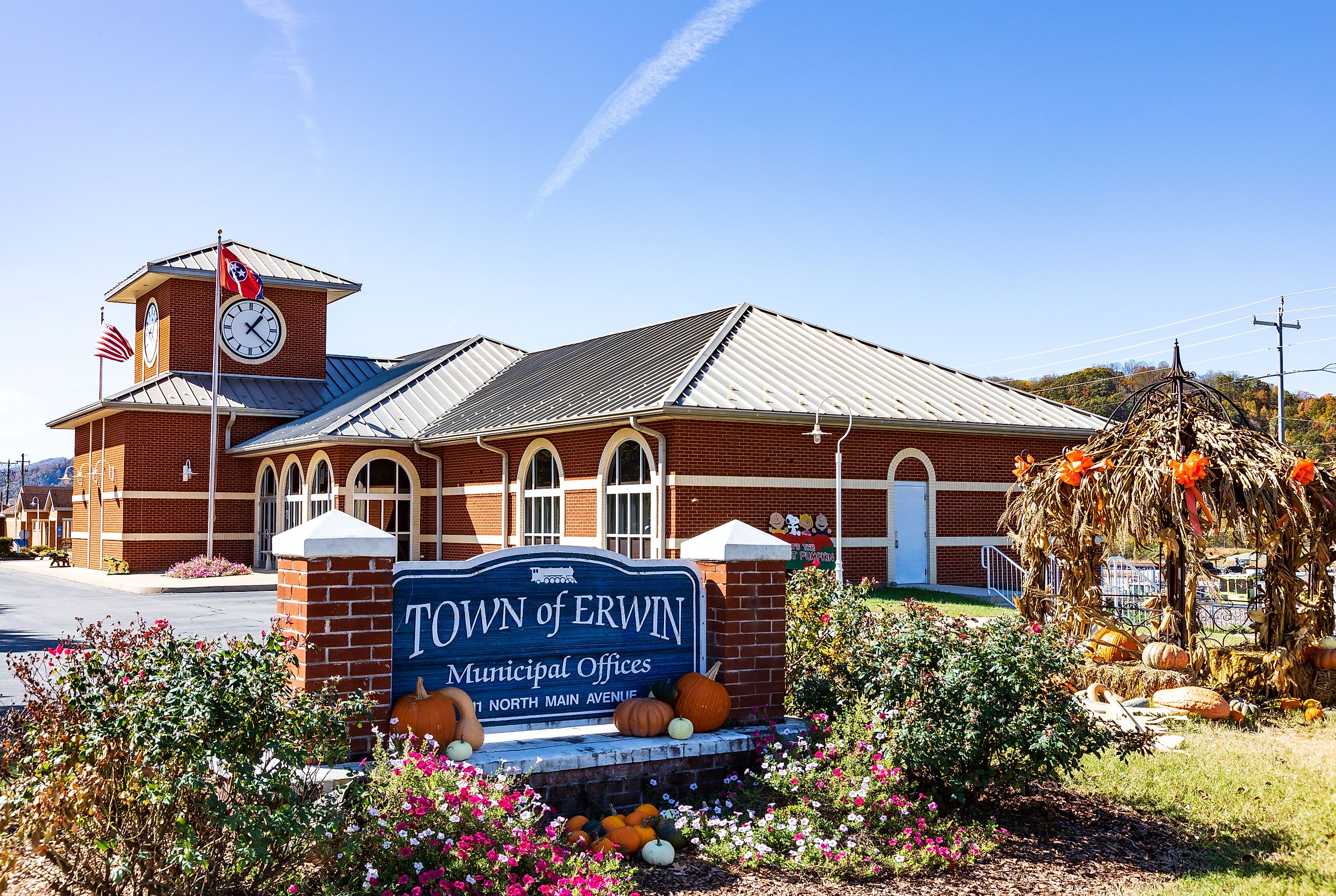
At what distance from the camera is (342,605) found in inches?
220

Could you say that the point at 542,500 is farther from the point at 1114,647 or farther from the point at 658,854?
the point at 658,854

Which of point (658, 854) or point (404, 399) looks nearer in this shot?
point (658, 854)

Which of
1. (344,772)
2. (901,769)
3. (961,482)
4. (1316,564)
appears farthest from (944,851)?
(961,482)

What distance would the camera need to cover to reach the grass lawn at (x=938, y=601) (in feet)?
52.7

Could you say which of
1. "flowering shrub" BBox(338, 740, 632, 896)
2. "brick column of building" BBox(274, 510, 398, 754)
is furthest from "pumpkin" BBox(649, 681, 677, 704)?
"brick column of building" BBox(274, 510, 398, 754)

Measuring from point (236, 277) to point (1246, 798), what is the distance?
24820 mm

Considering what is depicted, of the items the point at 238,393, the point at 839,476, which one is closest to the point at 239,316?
the point at 238,393

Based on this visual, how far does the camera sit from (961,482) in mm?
21328

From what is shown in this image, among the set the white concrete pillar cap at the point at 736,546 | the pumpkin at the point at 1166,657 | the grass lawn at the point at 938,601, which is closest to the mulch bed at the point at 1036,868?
the white concrete pillar cap at the point at 736,546

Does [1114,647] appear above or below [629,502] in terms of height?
below

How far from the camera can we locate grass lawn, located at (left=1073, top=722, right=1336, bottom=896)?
559 centimetres

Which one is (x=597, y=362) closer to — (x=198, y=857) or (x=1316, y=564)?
(x=1316, y=564)

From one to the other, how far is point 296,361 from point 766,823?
28275 mm

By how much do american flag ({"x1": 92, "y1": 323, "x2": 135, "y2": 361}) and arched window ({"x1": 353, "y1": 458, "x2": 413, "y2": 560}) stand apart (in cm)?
921
